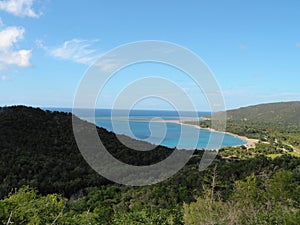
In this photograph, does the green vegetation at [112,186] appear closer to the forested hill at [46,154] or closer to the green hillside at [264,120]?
the forested hill at [46,154]

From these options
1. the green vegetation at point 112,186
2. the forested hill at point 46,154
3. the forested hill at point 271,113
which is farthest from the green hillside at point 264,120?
the green vegetation at point 112,186

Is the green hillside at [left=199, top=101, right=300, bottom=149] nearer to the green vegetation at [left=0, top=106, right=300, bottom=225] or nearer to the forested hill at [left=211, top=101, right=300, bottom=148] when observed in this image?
the forested hill at [left=211, top=101, right=300, bottom=148]

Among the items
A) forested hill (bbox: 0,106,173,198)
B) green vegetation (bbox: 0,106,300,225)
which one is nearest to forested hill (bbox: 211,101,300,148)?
forested hill (bbox: 0,106,173,198)

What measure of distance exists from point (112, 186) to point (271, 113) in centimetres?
9305

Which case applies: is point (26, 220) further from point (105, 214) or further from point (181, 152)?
point (181, 152)

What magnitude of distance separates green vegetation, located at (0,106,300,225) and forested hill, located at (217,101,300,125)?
74652 millimetres

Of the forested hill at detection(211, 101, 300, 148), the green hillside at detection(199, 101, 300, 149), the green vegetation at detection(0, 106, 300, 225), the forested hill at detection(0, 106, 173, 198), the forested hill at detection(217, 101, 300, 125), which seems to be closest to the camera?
the green vegetation at detection(0, 106, 300, 225)

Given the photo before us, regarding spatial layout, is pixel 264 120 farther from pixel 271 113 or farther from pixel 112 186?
pixel 112 186

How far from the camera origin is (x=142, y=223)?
20.6 feet

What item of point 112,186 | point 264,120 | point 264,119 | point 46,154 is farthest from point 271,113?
point 112,186

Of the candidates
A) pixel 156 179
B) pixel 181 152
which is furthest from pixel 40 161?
pixel 181 152

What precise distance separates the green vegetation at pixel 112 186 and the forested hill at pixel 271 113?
245ft

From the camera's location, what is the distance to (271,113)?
100 m

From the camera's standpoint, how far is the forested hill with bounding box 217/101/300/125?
3543 inches
